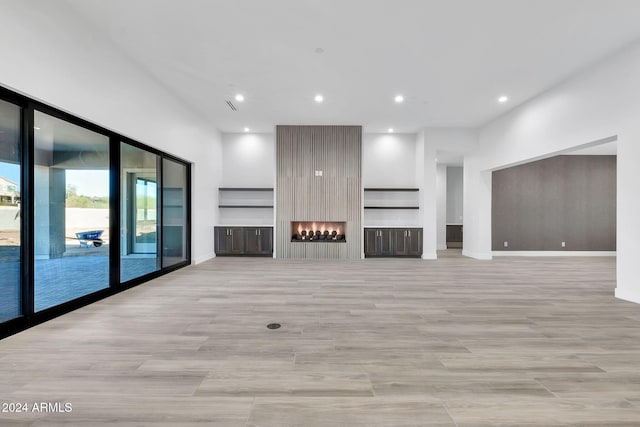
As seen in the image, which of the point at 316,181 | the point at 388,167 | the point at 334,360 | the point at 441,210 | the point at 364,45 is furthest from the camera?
the point at 441,210

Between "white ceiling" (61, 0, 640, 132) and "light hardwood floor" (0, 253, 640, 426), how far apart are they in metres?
3.45

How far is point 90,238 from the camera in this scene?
3816 mm

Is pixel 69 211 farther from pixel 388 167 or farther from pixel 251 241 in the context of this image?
pixel 388 167

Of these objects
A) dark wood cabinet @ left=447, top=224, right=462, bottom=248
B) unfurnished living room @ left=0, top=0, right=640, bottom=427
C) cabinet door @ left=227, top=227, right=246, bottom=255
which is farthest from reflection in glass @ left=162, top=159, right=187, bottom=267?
dark wood cabinet @ left=447, top=224, right=462, bottom=248

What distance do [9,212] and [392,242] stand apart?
6.94 meters

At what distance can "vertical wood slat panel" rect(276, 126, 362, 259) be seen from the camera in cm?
741

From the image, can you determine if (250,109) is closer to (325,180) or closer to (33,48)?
(325,180)

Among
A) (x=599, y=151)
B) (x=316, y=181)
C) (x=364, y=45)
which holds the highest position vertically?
(x=364, y=45)

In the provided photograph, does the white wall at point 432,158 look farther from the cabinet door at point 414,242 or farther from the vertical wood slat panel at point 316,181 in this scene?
the vertical wood slat panel at point 316,181

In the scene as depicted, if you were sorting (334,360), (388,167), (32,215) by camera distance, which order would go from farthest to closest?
(388,167) < (32,215) < (334,360)

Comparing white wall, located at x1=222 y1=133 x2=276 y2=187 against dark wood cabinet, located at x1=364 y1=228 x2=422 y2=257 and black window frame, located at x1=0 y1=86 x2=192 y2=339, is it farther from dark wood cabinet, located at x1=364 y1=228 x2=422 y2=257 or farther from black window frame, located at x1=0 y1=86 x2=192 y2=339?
black window frame, located at x1=0 y1=86 x2=192 y2=339

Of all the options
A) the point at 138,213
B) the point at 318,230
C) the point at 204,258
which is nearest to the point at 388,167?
the point at 318,230

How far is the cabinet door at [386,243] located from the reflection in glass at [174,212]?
4.79 m

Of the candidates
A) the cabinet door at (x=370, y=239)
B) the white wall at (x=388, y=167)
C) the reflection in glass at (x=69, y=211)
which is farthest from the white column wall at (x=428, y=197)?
the reflection in glass at (x=69, y=211)
